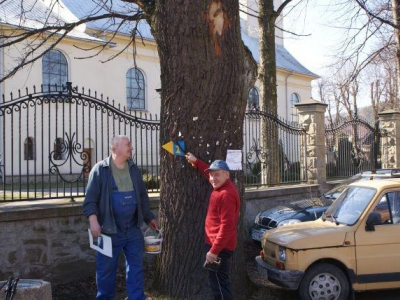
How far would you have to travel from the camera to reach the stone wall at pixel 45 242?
21.4 ft

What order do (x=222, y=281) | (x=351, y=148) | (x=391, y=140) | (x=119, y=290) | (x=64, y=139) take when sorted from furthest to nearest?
(x=391, y=140) < (x=351, y=148) < (x=64, y=139) < (x=119, y=290) < (x=222, y=281)

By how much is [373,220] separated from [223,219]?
239 cm

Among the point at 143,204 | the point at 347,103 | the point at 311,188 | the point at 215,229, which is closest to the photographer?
the point at 215,229

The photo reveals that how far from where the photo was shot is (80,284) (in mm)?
7039

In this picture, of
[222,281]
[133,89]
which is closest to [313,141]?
[222,281]

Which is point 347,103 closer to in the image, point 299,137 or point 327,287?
point 299,137

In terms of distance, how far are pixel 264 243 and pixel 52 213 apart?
311 centimetres

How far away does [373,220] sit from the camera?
6.05m

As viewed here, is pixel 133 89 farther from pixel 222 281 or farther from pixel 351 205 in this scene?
pixel 222 281

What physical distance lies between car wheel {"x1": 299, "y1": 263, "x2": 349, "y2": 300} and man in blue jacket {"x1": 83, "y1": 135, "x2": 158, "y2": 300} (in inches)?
82.7

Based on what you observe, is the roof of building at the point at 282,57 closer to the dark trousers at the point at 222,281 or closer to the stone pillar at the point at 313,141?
the stone pillar at the point at 313,141

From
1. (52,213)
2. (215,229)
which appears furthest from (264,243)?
(52,213)

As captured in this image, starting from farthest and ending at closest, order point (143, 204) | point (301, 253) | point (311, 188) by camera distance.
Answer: point (311, 188), point (301, 253), point (143, 204)

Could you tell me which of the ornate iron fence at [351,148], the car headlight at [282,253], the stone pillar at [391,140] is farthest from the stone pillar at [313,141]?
the car headlight at [282,253]
